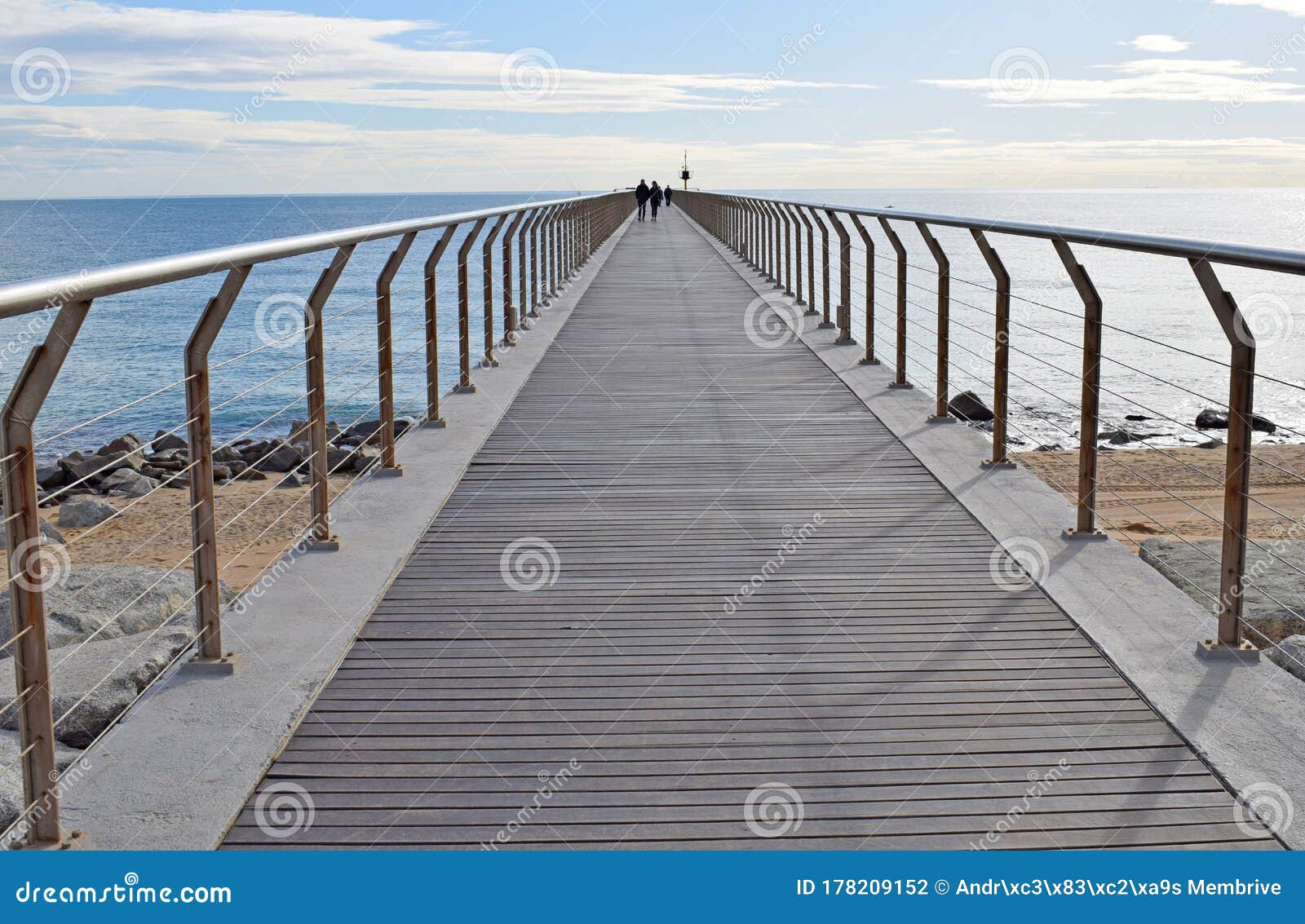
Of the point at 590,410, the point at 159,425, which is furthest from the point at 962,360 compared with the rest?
the point at 590,410

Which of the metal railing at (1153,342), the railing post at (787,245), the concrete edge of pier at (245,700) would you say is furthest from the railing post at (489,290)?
the railing post at (787,245)

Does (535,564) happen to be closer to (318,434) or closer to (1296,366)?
(318,434)

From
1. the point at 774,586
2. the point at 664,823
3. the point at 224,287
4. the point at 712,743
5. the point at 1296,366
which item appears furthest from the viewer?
the point at 1296,366

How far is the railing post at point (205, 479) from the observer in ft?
11.1

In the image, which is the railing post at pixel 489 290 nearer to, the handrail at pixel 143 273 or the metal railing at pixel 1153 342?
the metal railing at pixel 1153 342

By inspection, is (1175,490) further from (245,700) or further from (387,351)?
(245,700)

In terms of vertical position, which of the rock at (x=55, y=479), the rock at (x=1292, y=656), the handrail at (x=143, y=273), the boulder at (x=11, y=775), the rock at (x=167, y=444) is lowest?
the rock at (x=167, y=444)

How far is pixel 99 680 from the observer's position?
437 cm

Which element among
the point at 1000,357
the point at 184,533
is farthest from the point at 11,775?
the point at 184,533

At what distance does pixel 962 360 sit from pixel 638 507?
27938 millimetres

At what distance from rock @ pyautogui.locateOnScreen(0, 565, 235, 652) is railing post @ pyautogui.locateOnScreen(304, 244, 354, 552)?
98 cm

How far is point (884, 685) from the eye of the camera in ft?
11.5

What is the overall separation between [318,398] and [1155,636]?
2790 millimetres

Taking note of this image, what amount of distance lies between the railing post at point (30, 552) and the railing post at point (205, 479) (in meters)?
0.82
